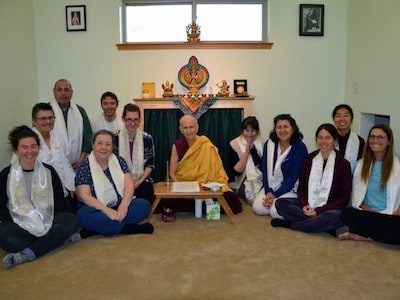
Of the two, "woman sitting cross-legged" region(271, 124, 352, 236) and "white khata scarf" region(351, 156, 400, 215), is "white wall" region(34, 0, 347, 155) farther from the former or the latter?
"white khata scarf" region(351, 156, 400, 215)

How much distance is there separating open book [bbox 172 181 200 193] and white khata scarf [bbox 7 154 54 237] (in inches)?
36.9

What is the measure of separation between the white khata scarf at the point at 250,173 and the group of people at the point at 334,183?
44 millimetres

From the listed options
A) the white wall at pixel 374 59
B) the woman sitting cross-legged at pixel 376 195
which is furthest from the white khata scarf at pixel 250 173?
the white wall at pixel 374 59

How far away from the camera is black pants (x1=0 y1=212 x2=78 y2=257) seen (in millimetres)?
2498

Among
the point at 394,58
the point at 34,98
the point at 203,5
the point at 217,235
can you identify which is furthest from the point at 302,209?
the point at 34,98

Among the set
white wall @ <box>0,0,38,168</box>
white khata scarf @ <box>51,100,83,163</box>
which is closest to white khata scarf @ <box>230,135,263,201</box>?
white khata scarf @ <box>51,100,83,163</box>

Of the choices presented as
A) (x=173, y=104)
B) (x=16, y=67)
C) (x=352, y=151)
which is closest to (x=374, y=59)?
(x=352, y=151)

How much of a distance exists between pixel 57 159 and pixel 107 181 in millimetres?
562

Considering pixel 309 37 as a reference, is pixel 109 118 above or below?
below

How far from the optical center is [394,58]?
12.2ft

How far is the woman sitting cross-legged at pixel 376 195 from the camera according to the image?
2.70 m

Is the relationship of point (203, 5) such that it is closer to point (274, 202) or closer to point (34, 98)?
point (34, 98)

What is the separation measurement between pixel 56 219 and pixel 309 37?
355 cm

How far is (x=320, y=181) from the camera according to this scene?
305cm
